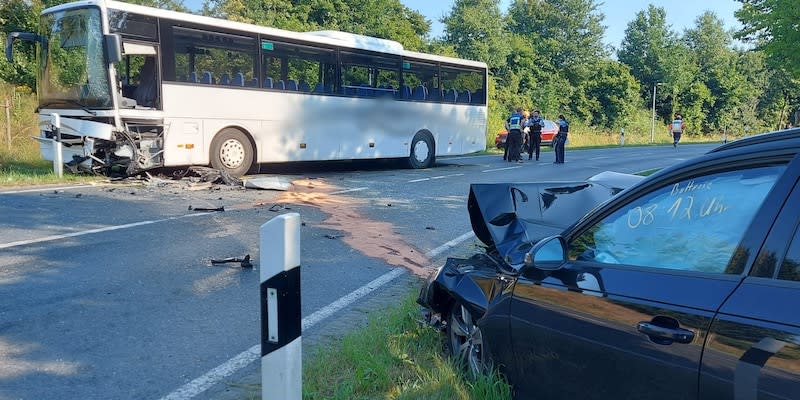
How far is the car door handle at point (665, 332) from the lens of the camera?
2.13 meters

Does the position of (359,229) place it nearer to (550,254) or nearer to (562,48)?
(550,254)

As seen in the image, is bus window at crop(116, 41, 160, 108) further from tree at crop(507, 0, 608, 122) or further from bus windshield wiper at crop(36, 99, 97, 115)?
tree at crop(507, 0, 608, 122)

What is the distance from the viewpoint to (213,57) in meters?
13.5

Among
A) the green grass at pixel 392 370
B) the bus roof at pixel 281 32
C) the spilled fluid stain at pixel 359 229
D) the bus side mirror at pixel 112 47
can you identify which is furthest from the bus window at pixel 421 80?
the green grass at pixel 392 370

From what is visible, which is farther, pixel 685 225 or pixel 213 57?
pixel 213 57

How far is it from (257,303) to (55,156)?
29.3ft

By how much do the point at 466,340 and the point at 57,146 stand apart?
10942 mm

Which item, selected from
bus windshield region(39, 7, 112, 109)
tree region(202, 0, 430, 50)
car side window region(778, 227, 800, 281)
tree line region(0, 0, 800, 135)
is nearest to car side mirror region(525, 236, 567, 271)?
car side window region(778, 227, 800, 281)

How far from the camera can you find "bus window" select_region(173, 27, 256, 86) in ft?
42.2

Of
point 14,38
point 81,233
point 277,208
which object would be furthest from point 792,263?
point 14,38

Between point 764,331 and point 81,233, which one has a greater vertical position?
point 764,331

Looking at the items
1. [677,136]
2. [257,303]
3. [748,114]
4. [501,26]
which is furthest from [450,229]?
[748,114]

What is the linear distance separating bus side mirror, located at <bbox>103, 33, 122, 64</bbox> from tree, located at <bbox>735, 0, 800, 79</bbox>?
14732 mm

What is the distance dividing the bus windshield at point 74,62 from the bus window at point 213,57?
1.49 metres
